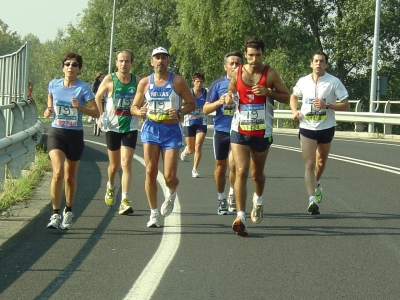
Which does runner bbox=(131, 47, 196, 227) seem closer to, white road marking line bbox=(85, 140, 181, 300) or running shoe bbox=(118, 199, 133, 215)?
white road marking line bbox=(85, 140, 181, 300)

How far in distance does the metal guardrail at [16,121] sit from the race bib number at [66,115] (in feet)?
2.93

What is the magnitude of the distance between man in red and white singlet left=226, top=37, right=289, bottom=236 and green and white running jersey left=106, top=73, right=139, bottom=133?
6.08 feet

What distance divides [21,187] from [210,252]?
166 inches

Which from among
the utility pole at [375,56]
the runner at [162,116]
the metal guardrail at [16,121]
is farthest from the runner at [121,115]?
the utility pole at [375,56]

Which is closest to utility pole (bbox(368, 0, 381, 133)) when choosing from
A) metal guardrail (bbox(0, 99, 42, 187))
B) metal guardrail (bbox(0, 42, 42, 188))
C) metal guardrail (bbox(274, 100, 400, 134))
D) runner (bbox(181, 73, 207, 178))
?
metal guardrail (bbox(274, 100, 400, 134))

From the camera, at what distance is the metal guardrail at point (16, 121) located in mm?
11219

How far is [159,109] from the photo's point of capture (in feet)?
32.0

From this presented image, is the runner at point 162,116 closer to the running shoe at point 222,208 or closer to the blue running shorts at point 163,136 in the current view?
the blue running shorts at point 163,136

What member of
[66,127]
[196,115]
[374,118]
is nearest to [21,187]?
[66,127]

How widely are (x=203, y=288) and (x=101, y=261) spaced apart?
1.33 meters

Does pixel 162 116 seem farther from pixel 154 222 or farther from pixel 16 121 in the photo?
pixel 16 121

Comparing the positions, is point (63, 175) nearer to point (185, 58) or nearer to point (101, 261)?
point (101, 261)

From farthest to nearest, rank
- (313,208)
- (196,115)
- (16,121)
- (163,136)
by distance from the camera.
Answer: (196,115) → (16,121) → (313,208) → (163,136)

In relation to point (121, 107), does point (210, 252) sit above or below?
below
